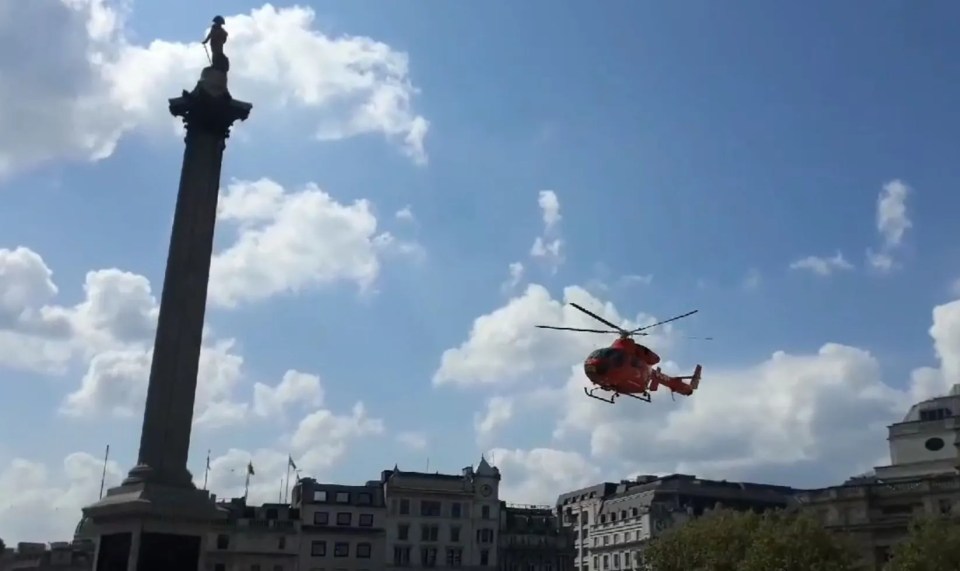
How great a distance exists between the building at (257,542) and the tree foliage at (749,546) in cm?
4760

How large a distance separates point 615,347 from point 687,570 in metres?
19.4

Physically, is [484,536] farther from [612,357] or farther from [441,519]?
[612,357]

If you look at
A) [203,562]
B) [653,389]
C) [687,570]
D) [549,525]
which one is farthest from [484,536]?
[203,562]

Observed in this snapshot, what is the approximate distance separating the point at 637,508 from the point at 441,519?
929 inches

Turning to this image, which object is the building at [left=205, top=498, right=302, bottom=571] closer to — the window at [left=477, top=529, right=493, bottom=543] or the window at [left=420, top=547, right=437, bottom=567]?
the window at [left=420, top=547, right=437, bottom=567]

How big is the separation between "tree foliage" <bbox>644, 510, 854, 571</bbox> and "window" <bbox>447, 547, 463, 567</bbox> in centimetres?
4333

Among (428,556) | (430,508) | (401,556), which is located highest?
(430,508)

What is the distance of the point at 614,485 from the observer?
134125 mm

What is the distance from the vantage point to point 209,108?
185 feet

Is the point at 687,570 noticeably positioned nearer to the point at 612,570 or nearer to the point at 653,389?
the point at 653,389

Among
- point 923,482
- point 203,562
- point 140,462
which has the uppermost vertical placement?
point 923,482

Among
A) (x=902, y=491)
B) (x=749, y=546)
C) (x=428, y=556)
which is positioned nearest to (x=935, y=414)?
(x=902, y=491)

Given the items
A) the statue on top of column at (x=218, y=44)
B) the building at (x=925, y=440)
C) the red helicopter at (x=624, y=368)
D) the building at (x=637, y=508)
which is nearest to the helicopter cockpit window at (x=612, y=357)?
the red helicopter at (x=624, y=368)

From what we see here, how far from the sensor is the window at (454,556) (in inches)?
4599
